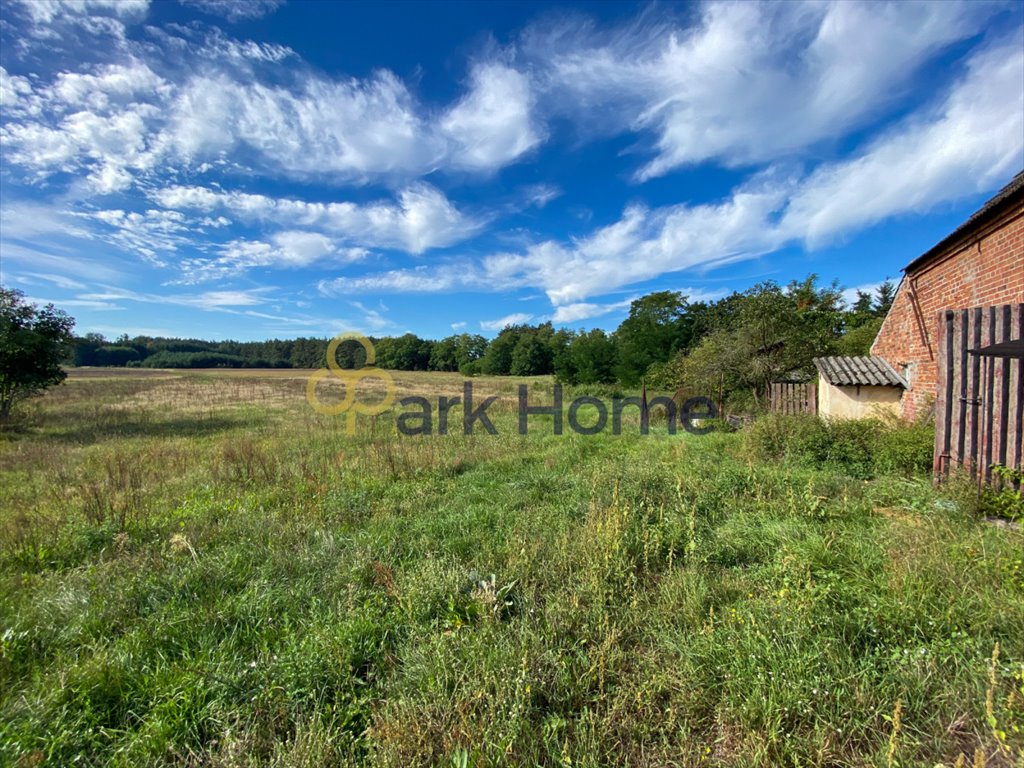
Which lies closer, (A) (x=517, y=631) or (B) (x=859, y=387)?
(A) (x=517, y=631)

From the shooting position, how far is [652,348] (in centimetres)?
2736

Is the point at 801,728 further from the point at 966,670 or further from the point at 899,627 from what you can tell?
the point at 899,627

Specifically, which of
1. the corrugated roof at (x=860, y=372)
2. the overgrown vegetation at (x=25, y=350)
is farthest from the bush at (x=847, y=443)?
the overgrown vegetation at (x=25, y=350)

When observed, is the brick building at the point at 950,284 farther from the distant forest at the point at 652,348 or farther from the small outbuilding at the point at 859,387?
the distant forest at the point at 652,348

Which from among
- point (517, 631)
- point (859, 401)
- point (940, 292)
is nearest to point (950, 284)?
point (940, 292)

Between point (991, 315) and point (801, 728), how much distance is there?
4.94 m

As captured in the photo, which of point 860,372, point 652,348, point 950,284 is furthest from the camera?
point 652,348

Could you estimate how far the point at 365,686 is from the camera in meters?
2.13

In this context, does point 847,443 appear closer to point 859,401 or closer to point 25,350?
point 859,401

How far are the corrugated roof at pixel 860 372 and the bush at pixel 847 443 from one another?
81cm

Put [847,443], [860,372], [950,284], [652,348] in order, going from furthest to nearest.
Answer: [652,348], [860,372], [847,443], [950,284]

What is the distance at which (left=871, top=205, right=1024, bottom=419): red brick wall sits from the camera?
4750mm

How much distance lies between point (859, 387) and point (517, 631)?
9277 mm

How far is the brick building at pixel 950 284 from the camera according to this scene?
4715mm
